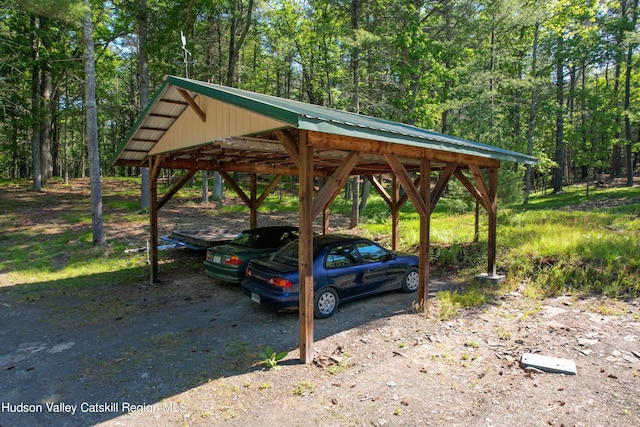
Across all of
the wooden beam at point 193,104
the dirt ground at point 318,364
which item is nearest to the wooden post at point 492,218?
the dirt ground at point 318,364

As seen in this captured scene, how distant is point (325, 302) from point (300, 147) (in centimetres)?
278

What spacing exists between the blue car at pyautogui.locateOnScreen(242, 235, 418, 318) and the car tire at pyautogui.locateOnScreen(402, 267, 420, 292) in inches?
0.9

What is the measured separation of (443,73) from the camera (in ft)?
56.7

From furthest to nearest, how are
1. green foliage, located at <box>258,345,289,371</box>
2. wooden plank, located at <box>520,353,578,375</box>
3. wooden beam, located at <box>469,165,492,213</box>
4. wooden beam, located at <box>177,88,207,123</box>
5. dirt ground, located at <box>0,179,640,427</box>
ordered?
1. wooden beam, located at <box>469,165,492,213</box>
2. wooden beam, located at <box>177,88,207,123</box>
3. green foliage, located at <box>258,345,289,371</box>
4. wooden plank, located at <box>520,353,578,375</box>
5. dirt ground, located at <box>0,179,640,427</box>

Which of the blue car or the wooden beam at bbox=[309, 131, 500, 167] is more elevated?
the wooden beam at bbox=[309, 131, 500, 167]

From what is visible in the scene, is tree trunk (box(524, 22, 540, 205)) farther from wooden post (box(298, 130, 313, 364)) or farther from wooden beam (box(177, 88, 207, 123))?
wooden post (box(298, 130, 313, 364))

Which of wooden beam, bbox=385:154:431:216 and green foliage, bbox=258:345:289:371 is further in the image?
wooden beam, bbox=385:154:431:216

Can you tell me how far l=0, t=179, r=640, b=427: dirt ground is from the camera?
11.5ft

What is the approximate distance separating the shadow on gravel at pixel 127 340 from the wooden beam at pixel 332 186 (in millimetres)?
2039

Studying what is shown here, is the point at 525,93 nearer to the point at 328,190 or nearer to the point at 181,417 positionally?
the point at 328,190

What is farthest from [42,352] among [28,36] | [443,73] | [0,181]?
[0,181]

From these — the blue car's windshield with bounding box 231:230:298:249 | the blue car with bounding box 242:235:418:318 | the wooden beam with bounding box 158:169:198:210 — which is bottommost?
the blue car with bounding box 242:235:418:318

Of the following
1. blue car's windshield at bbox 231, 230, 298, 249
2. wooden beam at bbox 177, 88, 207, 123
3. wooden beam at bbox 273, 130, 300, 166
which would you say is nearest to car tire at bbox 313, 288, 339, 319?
wooden beam at bbox 273, 130, 300, 166

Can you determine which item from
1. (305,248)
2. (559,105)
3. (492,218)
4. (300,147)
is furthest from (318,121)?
(559,105)
